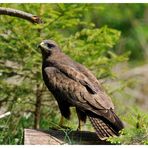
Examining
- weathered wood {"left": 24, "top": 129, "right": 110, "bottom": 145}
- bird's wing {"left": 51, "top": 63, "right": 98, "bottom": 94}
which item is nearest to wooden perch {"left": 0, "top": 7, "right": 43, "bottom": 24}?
bird's wing {"left": 51, "top": 63, "right": 98, "bottom": 94}

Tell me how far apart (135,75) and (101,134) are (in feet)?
23.4

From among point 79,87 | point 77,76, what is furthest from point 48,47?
point 79,87

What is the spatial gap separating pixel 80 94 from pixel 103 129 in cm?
49

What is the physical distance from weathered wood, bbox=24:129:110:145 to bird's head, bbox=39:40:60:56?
116 centimetres

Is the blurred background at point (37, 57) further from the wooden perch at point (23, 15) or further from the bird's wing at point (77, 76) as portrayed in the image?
the wooden perch at point (23, 15)

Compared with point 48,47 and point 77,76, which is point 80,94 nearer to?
point 77,76

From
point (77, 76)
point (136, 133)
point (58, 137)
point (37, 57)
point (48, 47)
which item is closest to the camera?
point (136, 133)

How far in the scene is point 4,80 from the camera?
1330cm

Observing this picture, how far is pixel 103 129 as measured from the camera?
1095 centimetres

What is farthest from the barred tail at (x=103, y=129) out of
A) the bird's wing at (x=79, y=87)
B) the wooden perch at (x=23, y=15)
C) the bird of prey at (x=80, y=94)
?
the wooden perch at (x=23, y=15)

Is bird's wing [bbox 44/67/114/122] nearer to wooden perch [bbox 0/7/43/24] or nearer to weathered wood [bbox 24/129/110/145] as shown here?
weathered wood [bbox 24/129/110/145]

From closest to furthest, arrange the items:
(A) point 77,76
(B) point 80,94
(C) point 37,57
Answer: (B) point 80,94 → (A) point 77,76 → (C) point 37,57

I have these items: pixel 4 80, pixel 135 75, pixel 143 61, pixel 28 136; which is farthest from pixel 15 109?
pixel 143 61

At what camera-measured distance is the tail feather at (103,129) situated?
1088 centimetres
